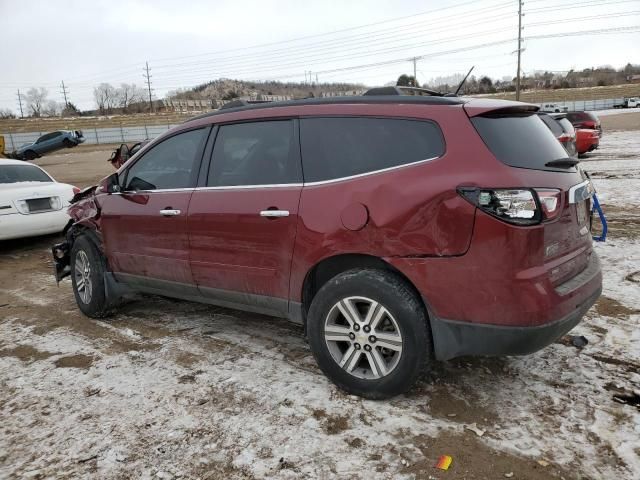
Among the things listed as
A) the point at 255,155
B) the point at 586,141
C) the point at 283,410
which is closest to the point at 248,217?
the point at 255,155

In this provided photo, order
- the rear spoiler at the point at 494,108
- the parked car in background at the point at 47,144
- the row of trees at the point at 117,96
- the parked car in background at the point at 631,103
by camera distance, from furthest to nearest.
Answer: the row of trees at the point at 117,96 < the parked car in background at the point at 631,103 < the parked car in background at the point at 47,144 < the rear spoiler at the point at 494,108

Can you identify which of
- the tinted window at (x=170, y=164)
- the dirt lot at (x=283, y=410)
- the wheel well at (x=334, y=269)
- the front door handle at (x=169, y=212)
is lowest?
the dirt lot at (x=283, y=410)

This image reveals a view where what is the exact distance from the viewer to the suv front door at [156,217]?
3.95 metres

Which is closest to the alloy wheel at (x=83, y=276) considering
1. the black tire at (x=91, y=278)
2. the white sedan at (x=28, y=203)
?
the black tire at (x=91, y=278)

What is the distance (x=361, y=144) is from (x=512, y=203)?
0.96 metres

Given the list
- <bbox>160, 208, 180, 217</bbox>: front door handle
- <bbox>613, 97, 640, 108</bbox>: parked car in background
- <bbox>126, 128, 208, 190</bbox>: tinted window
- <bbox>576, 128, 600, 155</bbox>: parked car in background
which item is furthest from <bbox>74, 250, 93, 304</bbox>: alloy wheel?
<bbox>613, 97, 640, 108</bbox>: parked car in background

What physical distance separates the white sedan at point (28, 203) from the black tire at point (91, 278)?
10.4 feet

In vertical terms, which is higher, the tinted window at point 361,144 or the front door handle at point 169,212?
the tinted window at point 361,144

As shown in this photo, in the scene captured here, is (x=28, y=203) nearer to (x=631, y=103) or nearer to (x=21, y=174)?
(x=21, y=174)

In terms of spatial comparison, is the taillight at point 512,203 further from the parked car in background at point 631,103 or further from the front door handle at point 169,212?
the parked car in background at point 631,103

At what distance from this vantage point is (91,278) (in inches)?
186

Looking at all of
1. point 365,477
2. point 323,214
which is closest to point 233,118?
point 323,214

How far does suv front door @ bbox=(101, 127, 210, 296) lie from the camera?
13.0 feet

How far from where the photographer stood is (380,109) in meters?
3.07
